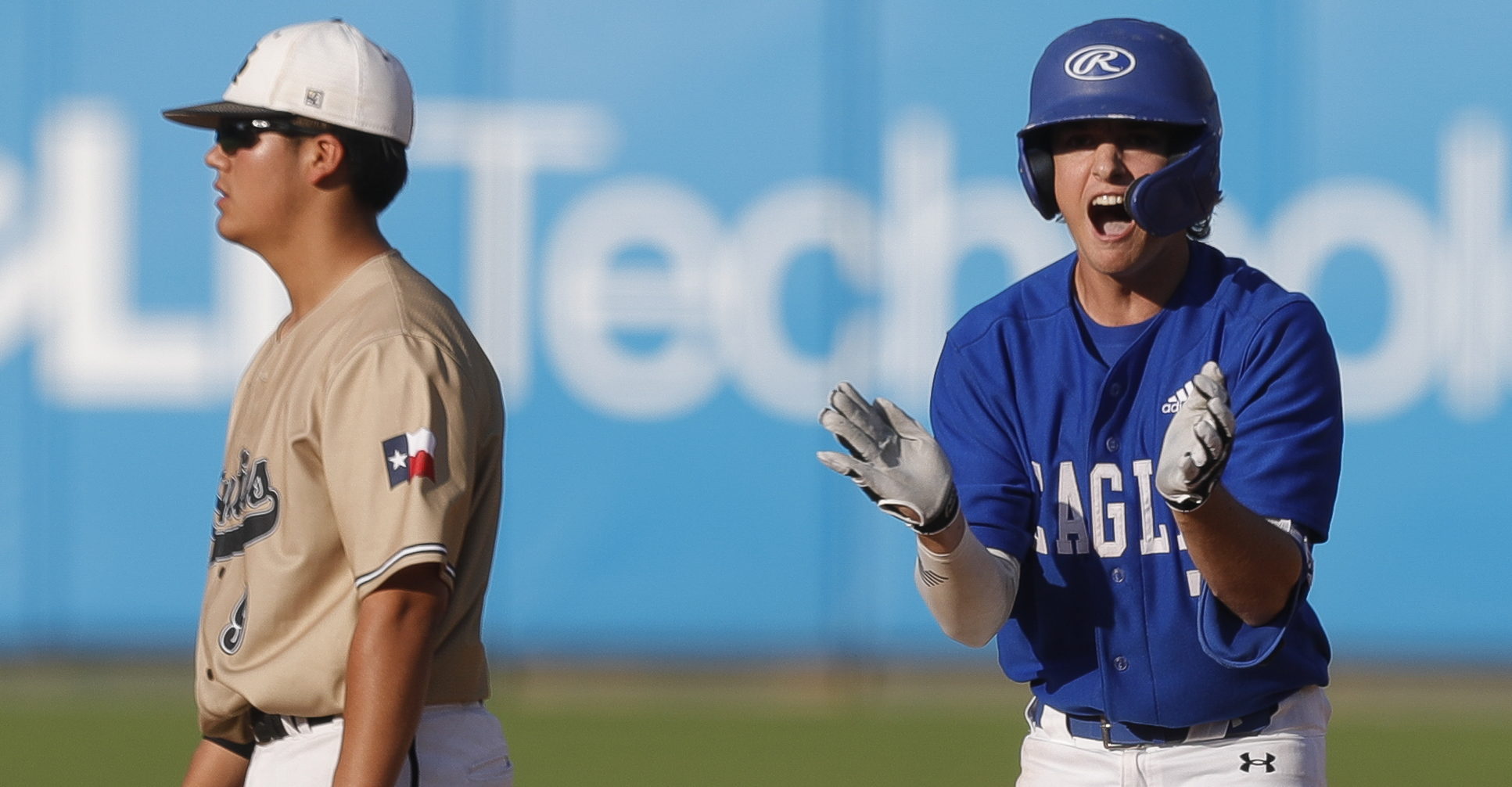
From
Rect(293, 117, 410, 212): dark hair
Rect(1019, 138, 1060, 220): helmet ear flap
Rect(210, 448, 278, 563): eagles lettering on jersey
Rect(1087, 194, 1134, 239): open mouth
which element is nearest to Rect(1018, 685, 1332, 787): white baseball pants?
Rect(1087, 194, 1134, 239): open mouth

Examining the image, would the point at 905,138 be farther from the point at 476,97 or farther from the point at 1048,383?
the point at 1048,383

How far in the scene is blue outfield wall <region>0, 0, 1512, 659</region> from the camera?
903 cm

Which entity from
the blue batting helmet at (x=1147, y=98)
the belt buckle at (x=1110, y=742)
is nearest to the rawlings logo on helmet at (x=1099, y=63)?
the blue batting helmet at (x=1147, y=98)

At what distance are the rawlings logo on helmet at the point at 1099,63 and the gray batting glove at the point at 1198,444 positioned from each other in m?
0.64

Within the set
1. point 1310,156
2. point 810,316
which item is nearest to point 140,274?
point 810,316

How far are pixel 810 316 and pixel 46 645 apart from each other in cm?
421

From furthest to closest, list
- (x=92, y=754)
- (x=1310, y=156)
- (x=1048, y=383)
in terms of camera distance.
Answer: (x=1310, y=156)
(x=92, y=754)
(x=1048, y=383)

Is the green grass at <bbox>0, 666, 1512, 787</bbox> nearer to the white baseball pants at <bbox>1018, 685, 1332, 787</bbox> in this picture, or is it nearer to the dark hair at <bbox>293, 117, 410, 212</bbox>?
the white baseball pants at <bbox>1018, 685, 1332, 787</bbox>

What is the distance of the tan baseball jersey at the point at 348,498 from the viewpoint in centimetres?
263

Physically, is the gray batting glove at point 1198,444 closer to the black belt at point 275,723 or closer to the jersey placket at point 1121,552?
the jersey placket at point 1121,552

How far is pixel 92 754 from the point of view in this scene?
734 centimetres

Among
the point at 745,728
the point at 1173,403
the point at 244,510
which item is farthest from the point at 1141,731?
the point at 745,728

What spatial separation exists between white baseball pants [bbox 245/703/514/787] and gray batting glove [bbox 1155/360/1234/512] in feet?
3.71

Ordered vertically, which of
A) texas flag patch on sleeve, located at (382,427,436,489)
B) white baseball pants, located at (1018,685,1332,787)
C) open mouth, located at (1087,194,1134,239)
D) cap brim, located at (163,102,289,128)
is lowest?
white baseball pants, located at (1018,685,1332,787)
